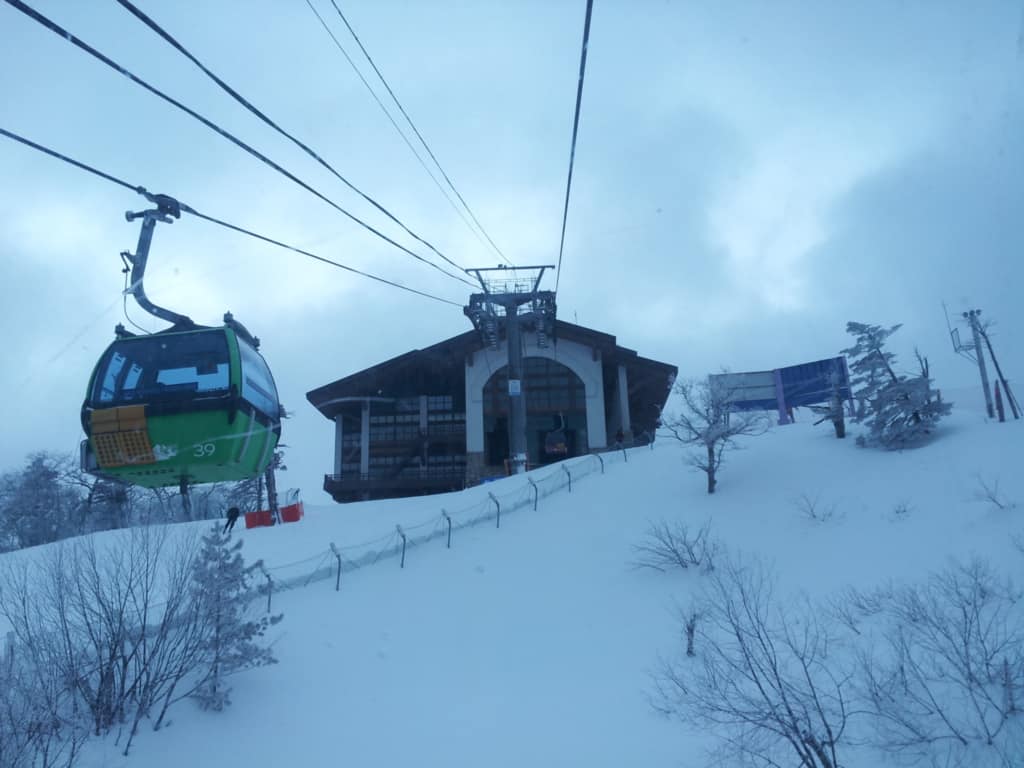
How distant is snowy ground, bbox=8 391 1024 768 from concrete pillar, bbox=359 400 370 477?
15.4 m

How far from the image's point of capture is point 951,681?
30.5ft

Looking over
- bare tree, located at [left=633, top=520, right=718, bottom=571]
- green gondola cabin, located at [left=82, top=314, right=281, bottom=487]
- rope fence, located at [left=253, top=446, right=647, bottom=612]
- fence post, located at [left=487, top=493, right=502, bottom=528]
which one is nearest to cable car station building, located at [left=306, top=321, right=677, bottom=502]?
rope fence, located at [left=253, top=446, right=647, bottom=612]

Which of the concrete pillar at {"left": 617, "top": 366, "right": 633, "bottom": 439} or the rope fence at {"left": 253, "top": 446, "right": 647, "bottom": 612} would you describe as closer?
the rope fence at {"left": 253, "top": 446, "right": 647, "bottom": 612}

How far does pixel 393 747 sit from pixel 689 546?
28.0 ft

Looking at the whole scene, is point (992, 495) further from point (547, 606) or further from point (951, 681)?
point (547, 606)

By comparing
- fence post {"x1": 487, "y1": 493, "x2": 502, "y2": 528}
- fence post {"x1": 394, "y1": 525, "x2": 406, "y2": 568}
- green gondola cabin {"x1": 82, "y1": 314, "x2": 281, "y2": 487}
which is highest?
green gondola cabin {"x1": 82, "y1": 314, "x2": 281, "y2": 487}

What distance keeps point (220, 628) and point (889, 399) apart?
1981 centimetres

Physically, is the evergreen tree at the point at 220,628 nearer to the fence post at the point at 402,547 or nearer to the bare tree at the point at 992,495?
the fence post at the point at 402,547

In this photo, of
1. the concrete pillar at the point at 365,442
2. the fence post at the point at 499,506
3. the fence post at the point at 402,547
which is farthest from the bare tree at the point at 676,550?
the concrete pillar at the point at 365,442

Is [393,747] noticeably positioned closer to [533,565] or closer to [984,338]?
[533,565]

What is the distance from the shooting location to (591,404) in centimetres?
Answer: 3738

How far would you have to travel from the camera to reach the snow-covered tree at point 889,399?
21.5 m

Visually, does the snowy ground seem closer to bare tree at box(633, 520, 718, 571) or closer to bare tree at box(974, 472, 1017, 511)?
bare tree at box(974, 472, 1017, 511)

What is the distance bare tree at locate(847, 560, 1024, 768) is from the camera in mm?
8289
